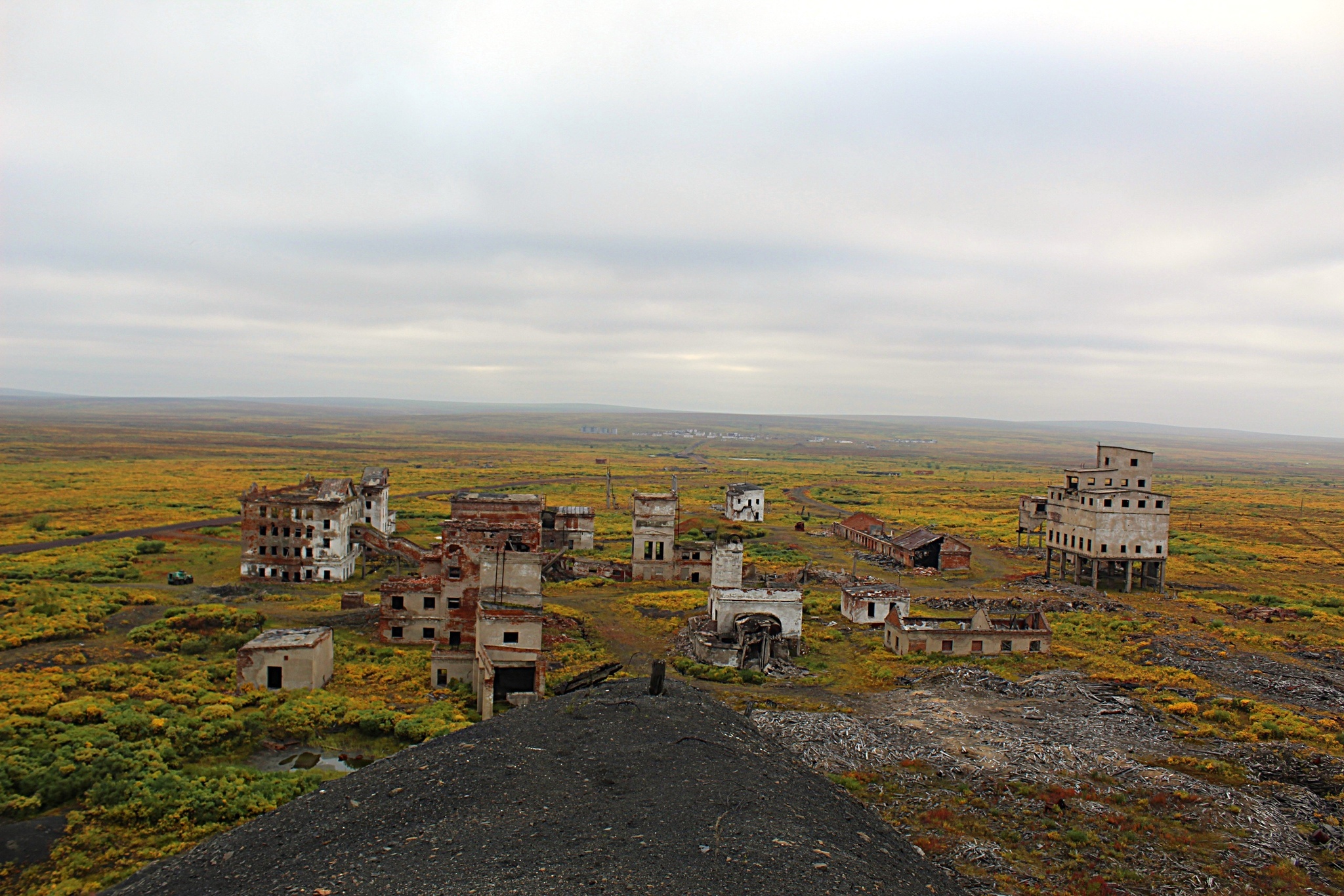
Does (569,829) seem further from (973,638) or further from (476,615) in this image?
(973,638)

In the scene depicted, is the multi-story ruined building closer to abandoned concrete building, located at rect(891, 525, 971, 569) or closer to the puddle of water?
abandoned concrete building, located at rect(891, 525, 971, 569)

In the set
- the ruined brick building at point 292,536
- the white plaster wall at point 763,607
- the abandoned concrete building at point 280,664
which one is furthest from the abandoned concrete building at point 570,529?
the abandoned concrete building at point 280,664

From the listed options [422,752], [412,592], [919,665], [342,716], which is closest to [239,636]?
[412,592]

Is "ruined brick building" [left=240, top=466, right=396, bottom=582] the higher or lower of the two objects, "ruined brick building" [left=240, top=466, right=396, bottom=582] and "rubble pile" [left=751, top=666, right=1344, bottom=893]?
the higher

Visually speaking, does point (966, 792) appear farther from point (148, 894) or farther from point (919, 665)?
point (148, 894)

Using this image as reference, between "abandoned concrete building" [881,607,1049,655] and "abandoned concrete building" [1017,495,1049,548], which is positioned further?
"abandoned concrete building" [1017,495,1049,548]

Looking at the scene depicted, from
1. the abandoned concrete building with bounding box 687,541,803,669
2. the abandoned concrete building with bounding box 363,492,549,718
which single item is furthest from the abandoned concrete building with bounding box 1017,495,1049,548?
the abandoned concrete building with bounding box 363,492,549,718
